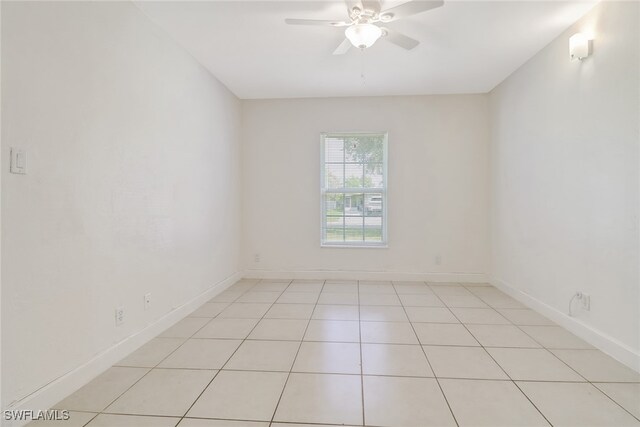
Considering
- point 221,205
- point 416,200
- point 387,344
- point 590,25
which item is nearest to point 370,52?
point 590,25

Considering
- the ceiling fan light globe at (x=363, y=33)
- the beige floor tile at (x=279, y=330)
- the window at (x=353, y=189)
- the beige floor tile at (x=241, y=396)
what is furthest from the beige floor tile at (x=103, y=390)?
the window at (x=353, y=189)

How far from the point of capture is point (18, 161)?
4.70ft

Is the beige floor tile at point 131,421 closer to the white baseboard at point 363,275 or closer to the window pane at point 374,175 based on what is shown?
the white baseboard at point 363,275

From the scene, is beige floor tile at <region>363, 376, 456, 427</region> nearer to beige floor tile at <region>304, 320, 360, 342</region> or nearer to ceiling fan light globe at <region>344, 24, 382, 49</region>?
beige floor tile at <region>304, 320, 360, 342</region>

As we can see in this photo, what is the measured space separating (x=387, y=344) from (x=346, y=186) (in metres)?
2.46

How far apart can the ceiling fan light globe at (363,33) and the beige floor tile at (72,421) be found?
8.85ft

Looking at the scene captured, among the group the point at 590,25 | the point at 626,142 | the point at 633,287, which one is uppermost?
the point at 590,25

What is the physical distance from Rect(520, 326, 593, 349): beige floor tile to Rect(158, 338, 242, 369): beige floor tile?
230cm

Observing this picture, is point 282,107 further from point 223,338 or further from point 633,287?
point 633,287

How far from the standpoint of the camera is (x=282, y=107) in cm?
433

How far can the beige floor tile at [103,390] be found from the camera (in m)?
1.61

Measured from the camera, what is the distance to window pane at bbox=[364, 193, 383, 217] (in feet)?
14.1

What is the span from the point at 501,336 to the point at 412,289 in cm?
140

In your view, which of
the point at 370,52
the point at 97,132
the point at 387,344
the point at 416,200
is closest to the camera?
the point at 97,132
